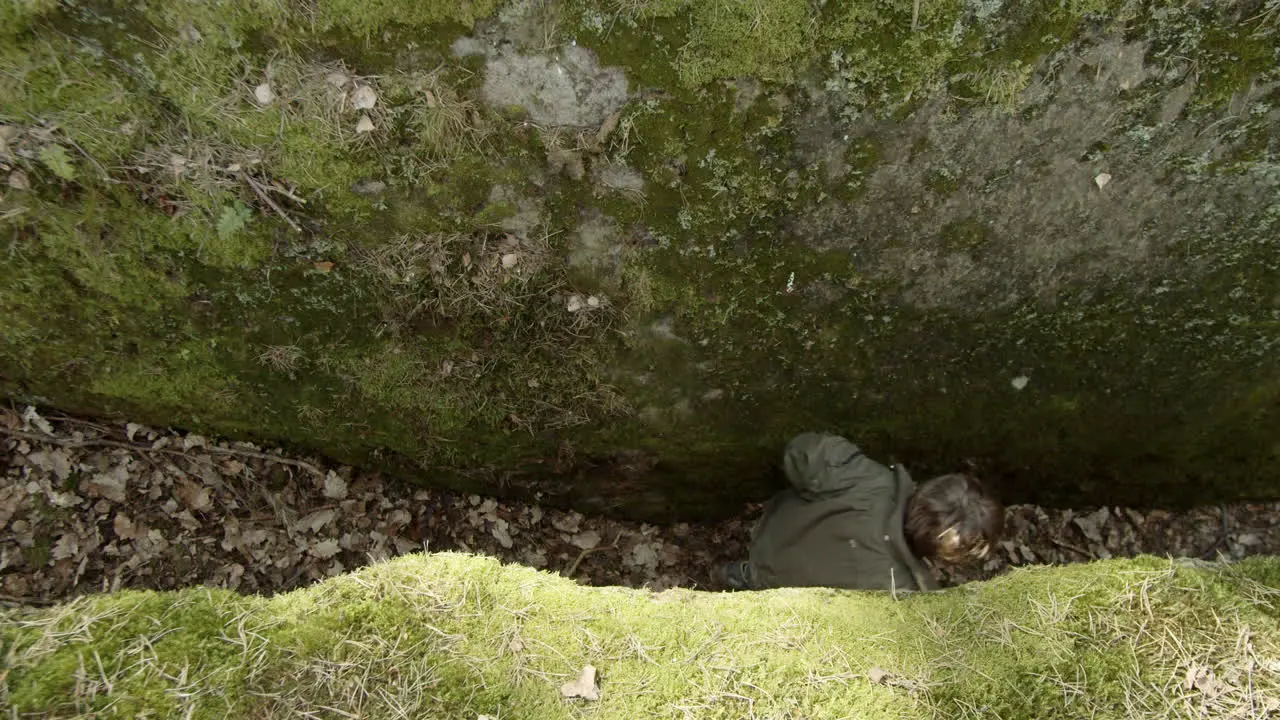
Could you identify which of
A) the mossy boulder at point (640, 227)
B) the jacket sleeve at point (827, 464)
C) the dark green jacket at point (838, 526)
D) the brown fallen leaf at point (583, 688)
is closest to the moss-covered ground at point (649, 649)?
the brown fallen leaf at point (583, 688)

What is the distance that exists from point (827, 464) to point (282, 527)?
3.51 metres

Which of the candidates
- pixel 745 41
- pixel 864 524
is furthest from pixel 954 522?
pixel 745 41

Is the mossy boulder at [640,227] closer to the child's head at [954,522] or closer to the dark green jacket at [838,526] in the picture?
the dark green jacket at [838,526]

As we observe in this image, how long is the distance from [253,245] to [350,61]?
1146 mm

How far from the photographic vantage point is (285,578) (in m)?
4.48

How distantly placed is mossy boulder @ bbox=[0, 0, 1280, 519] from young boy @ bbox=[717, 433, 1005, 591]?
65cm

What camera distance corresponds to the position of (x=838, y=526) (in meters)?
3.93

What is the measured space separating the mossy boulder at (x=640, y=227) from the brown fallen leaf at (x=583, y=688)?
2.15 meters

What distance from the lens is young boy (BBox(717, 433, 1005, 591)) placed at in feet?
12.0

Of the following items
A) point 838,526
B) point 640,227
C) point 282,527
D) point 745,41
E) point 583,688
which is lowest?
point 282,527

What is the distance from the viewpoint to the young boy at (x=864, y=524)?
144 inches

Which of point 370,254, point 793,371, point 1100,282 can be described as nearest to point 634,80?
point 370,254

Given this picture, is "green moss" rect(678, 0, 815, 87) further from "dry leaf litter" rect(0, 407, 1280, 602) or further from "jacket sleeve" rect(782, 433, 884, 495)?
"dry leaf litter" rect(0, 407, 1280, 602)

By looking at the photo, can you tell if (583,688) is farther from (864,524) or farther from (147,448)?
(147,448)
